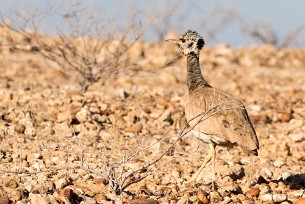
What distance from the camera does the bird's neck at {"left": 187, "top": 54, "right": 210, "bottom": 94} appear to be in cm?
623

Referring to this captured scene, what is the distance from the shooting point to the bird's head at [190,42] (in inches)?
247

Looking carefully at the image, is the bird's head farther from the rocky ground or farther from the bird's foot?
the bird's foot

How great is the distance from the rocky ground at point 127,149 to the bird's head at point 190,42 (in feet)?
2.91

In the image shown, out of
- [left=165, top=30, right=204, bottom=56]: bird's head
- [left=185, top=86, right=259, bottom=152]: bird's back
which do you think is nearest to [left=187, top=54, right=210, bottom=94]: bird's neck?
[left=165, top=30, right=204, bottom=56]: bird's head

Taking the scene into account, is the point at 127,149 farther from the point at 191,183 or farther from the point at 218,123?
the point at 218,123

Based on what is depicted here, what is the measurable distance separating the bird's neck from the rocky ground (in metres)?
0.62

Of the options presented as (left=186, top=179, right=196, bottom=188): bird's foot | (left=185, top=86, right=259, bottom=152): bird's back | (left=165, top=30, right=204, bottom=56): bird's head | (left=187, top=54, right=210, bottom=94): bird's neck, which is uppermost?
(left=165, top=30, right=204, bottom=56): bird's head

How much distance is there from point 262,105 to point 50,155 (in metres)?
4.17

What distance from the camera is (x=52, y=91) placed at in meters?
8.84

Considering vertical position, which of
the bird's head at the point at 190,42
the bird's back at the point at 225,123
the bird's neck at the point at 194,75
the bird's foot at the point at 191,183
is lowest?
the bird's foot at the point at 191,183

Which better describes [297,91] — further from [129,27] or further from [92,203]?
[92,203]

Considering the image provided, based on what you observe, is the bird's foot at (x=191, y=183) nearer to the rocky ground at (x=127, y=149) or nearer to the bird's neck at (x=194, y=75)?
the rocky ground at (x=127, y=149)

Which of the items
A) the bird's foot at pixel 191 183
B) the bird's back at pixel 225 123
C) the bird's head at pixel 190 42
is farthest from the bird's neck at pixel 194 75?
the bird's foot at pixel 191 183

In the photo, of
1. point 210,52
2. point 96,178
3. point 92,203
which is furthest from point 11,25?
A: point 210,52
